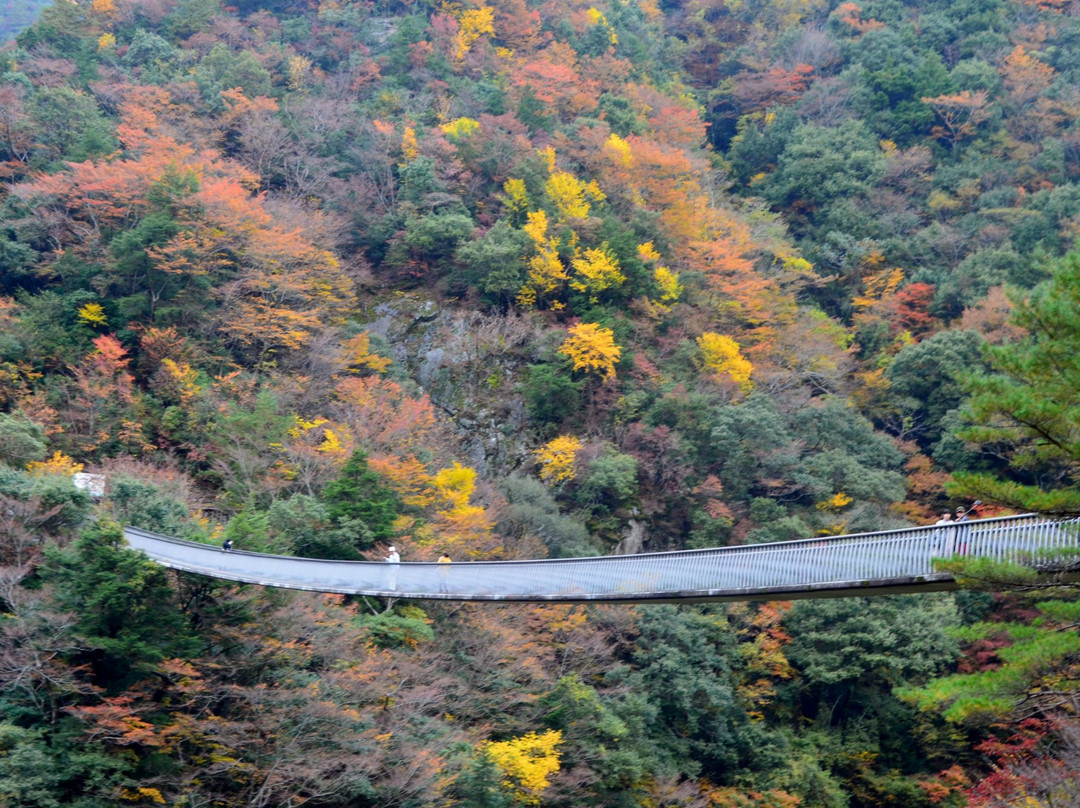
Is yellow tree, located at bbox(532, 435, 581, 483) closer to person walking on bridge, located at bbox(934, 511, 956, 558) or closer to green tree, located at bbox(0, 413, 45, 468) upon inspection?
green tree, located at bbox(0, 413, 45, 468)

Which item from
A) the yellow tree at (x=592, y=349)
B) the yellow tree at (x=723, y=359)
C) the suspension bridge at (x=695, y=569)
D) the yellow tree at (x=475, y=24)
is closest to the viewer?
the suspension bridge at (x=695, y=569)

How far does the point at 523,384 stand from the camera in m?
27.3

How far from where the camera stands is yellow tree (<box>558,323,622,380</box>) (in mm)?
26531

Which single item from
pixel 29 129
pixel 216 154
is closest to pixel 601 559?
pixel 216 154

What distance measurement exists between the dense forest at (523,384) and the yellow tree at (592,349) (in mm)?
110

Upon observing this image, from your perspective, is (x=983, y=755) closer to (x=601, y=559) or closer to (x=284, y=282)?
(x=601, y=559)

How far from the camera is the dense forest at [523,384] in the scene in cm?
1477

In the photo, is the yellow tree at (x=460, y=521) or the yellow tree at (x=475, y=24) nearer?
the yellow tree at (x=460, y=521)

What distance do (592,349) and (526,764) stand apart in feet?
39.9

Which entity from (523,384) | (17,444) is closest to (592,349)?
(523,384)

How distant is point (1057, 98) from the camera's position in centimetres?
3675

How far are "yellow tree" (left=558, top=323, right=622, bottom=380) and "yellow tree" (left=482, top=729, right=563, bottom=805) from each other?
11246 millimetres

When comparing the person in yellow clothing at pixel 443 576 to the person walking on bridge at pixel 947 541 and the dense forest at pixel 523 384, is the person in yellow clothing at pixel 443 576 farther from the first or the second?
the person walking on bridge at pixel 947 541

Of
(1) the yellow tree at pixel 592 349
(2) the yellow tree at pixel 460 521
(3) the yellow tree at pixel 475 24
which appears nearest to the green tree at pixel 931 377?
(1) the yellow tree at pixel 592 349
